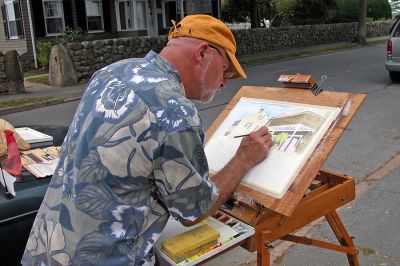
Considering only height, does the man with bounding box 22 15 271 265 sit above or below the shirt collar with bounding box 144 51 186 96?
below

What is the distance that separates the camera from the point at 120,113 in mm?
1463

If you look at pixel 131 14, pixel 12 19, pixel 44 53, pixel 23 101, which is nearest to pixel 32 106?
pixel 23 101

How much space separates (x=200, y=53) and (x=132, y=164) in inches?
19.3

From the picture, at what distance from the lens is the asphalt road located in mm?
3586

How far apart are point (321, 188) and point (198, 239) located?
104 cm

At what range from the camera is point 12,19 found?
20766 mm

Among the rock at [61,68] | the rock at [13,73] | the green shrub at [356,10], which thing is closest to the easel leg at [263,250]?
the rock at [13,73]

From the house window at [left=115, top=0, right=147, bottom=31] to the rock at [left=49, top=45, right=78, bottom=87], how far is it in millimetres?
10266

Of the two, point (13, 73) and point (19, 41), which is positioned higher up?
point (19, 41)

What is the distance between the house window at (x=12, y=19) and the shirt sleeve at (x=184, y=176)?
2053 centimetres

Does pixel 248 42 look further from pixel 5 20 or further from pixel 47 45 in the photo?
pixel 5 20

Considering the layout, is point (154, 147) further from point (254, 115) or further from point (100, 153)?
point (254, 115)

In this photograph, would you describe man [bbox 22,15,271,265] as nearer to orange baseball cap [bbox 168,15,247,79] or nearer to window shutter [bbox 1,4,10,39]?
orange baseball cap [bbox 168,15,247,79]

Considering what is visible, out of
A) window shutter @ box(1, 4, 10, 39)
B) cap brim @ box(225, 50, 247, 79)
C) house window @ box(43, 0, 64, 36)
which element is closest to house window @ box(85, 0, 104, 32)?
house window @ box(43, 0, 64, 36)
